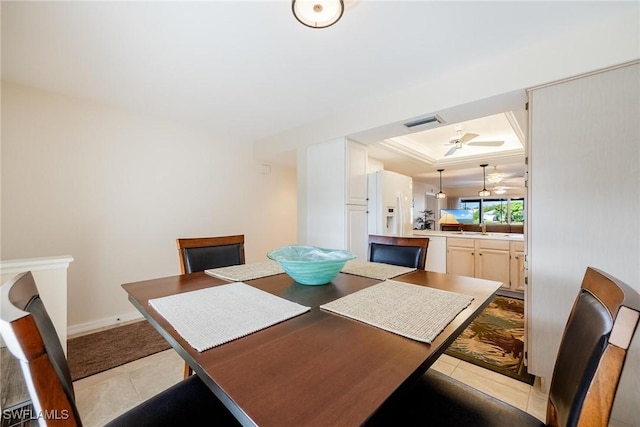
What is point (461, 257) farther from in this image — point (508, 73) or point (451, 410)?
point (451, 410)

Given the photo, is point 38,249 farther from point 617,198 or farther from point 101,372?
point 617,198

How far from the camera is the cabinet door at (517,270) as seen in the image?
11.2ft

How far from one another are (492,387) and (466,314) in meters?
1.29

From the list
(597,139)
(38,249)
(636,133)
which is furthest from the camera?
(38,249)

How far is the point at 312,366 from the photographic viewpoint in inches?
22.6

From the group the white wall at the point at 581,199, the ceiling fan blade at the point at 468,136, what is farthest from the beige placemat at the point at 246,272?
the ceiling fan blade at the point at 468,136

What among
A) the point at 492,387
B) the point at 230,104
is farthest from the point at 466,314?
the point at 230,104

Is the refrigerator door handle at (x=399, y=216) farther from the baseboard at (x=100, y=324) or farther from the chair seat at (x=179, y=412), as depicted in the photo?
the baseboard at (x=100, y=324)

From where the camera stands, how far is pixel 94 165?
8.30ft

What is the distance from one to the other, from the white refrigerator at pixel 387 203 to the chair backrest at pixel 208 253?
1.84 m

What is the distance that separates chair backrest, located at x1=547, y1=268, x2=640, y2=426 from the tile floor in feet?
3.90

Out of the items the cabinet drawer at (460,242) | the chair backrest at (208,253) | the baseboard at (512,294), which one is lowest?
the baseboard at (512,294)

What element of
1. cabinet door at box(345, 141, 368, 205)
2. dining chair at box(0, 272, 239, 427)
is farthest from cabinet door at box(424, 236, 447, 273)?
dining chair at box(0, 272, 239, 427)

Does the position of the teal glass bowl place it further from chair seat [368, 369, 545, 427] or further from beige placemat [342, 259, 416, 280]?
chair seat [368, 369, 545, 427]
